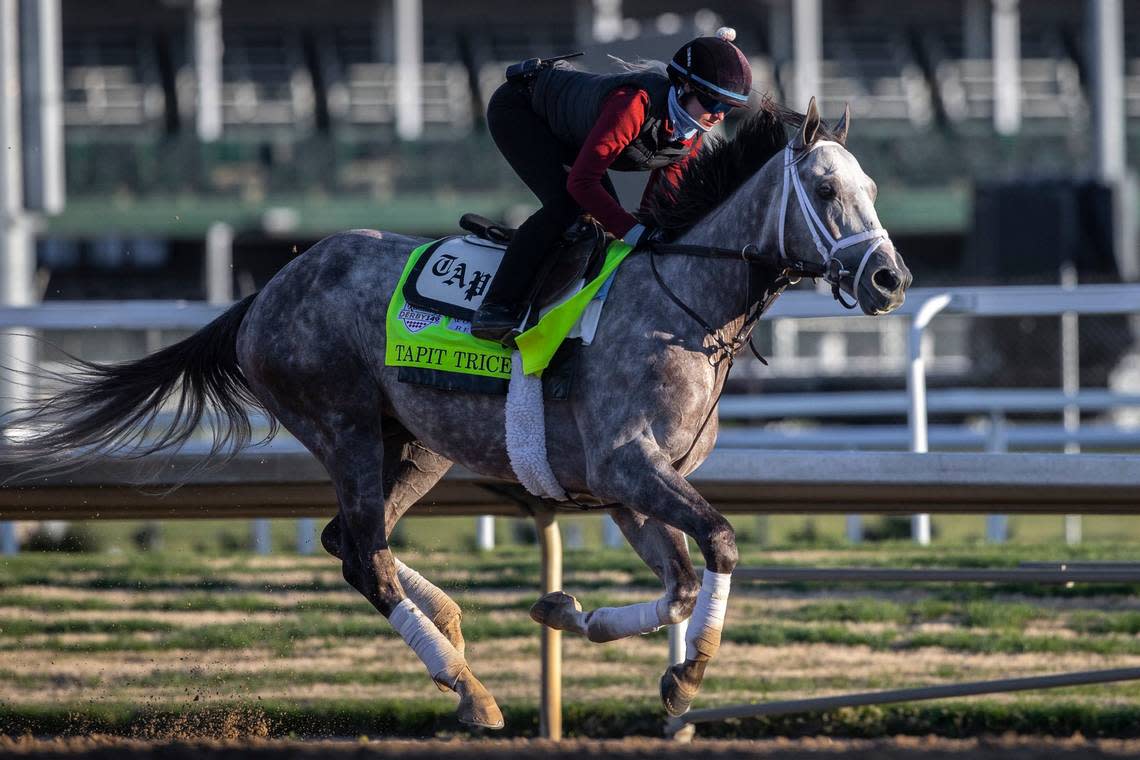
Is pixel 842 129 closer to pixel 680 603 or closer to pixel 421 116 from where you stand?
pixel 680 603

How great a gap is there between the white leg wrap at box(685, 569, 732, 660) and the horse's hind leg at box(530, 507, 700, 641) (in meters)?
0.10

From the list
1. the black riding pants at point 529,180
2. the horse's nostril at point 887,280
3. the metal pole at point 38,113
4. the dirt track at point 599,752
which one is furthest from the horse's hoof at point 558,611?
the metal pole at point 38,113

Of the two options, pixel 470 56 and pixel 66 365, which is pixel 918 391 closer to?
pixel 66 365

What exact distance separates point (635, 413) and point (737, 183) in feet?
2.68

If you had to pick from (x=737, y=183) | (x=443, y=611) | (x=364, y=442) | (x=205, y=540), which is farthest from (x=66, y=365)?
(x=205, y=540)

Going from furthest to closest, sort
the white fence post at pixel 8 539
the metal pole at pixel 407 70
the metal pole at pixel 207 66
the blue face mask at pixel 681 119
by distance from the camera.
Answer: the metal pole at pixel 407 70, the metal pole at pixel 207 66, the white fence post at pixel 8 539, the blue face mask at pixel 681 119

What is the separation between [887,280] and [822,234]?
0.84 ft

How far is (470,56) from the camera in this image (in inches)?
1090

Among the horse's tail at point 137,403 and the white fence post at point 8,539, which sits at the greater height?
the horse's tail at point 137,403

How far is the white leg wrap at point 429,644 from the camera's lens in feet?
15.5

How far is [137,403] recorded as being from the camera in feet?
17.8

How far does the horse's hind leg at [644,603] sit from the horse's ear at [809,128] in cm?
114

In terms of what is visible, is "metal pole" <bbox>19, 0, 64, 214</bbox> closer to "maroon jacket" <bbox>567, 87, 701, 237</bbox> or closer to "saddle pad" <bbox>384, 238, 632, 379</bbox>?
"saddle pad" <bbox>384, 238, 632, 379</bbox>

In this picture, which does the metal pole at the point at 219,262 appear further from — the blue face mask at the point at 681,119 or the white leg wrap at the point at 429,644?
the blue face mask at the point at 681,119
